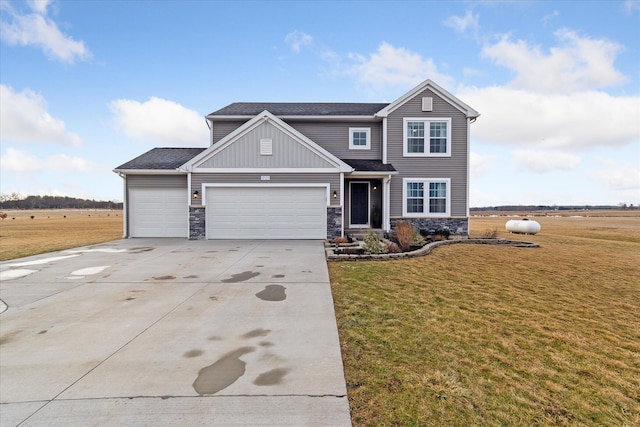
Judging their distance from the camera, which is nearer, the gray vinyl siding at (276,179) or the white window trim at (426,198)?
the gray vinyl siding at (276,179)

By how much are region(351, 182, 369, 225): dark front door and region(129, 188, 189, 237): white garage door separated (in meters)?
8.91

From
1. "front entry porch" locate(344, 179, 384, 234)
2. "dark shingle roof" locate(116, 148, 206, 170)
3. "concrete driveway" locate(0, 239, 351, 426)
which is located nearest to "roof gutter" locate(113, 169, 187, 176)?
"dark shingle roof" locate(116, 148, 206, 170)

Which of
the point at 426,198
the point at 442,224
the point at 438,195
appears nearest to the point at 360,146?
the point at 426,198

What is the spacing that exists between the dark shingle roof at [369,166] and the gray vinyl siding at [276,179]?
1.67m

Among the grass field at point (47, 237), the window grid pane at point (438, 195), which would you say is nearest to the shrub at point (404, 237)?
the window grid pane at point (438, 195)

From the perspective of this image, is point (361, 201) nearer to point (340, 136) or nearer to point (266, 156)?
point (340, 136)

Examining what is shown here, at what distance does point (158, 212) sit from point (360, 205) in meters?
10.8

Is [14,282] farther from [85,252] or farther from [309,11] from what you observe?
[309,11]

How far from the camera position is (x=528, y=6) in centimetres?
1543

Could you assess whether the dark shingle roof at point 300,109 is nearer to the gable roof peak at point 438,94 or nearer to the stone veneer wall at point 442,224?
the gable roof peak at point 438,94

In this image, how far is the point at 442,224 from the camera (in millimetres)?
15180

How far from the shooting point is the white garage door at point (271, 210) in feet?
44.9

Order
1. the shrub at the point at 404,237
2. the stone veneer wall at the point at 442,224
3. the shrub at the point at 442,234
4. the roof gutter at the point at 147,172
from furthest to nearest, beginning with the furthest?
the stone veneer wall at the point at 442,224
the roof gutter at the point at 147,172
the shrub at the point at 442,234
the shrub at the point at 404,237

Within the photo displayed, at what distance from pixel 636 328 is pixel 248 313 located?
616 centimetres
